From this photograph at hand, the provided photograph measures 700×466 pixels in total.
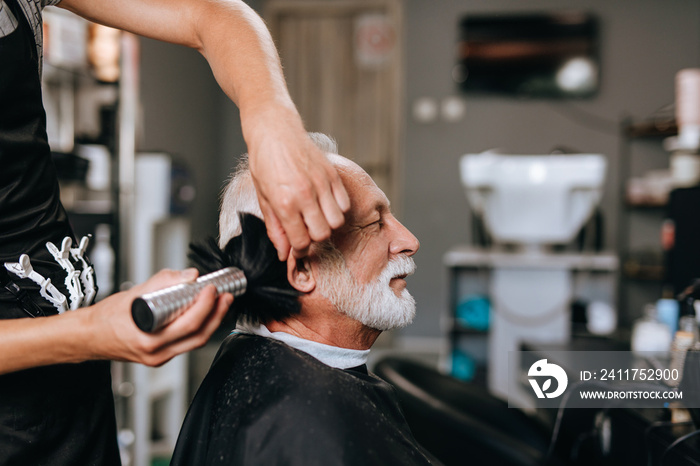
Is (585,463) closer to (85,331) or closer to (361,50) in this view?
(85,331)

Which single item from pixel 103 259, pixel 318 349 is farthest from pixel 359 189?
pixel 103 259

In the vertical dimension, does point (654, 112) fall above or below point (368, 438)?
above

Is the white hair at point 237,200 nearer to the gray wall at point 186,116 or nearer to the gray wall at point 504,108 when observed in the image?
the gray wall at point 186,116

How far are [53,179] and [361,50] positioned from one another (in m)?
4.26

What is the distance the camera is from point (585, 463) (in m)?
1.53

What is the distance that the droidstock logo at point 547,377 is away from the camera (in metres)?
1.43

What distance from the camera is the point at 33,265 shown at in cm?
84

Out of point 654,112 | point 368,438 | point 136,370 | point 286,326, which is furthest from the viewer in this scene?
point 654,112

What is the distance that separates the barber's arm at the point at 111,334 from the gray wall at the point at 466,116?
3.67 m

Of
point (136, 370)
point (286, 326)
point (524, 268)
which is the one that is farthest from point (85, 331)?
point (524, 268)

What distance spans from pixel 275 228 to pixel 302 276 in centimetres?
27

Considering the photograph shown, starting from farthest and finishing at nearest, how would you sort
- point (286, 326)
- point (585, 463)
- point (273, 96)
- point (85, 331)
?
point (585, 463), point (286, 326), point (273, 96), point (85, 331)

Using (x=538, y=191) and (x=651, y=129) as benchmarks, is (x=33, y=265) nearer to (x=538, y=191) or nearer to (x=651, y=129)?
(x=538, y=191)

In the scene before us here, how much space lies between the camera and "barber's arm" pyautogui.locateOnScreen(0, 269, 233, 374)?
0.57m
